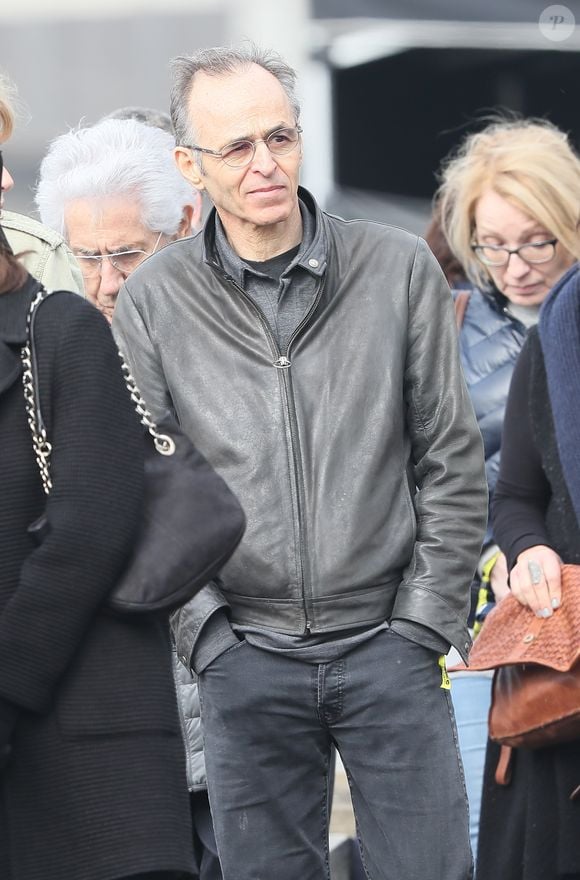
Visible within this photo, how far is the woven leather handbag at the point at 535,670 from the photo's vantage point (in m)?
3.29

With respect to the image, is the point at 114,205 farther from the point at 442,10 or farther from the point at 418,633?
the point at 442,10

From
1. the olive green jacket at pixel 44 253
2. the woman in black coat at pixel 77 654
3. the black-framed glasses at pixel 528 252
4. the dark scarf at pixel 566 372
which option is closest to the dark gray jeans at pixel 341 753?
the dark scarf at pixel 566 372

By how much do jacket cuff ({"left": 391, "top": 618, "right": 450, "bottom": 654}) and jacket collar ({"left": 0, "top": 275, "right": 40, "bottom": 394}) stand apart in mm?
1063

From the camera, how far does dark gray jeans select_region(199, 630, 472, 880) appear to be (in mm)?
3047

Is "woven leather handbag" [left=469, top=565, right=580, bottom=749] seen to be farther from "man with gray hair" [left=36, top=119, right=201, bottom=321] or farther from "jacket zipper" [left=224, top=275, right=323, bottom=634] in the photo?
"man with gray hair" [left=36, top=119, right=201, bottom=321]

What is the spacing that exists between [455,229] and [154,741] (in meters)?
2.38

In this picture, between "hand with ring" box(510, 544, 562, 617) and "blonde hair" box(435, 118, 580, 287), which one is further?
"blonde hair" box(435, 118, 580, 287)

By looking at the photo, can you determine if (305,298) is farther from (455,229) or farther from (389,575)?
(455,229)

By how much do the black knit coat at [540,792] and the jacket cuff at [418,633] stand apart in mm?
570

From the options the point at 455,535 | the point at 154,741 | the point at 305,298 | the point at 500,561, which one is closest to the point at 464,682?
the point at 500,561

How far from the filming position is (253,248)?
3.19 metres

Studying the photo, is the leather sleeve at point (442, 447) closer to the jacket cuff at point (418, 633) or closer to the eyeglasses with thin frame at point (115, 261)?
the jacket cuff at point (418, 633)

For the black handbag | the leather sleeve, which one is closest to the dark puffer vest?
the leather sleeve

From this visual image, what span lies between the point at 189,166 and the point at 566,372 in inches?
36.6
